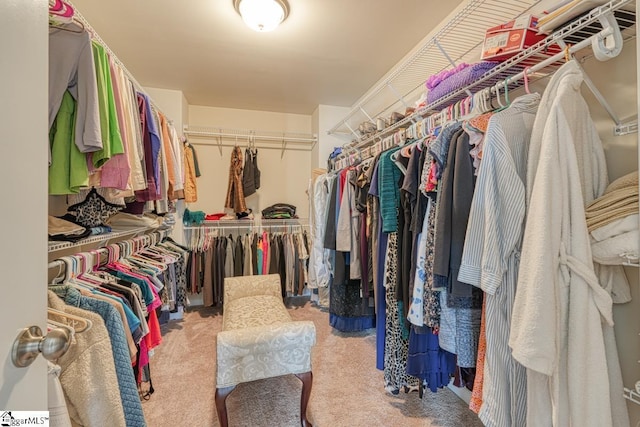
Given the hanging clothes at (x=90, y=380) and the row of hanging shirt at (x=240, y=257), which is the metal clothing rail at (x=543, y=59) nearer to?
the hanging clothes at (x=90, y=380)

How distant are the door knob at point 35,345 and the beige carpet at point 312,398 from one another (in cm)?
141

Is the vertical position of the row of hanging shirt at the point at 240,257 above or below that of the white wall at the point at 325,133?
below

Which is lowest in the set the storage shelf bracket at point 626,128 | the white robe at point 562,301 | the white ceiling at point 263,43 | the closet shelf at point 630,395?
the closet shelf at point 630,395

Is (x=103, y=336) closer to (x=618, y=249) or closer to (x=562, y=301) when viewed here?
(x=562, y=301)

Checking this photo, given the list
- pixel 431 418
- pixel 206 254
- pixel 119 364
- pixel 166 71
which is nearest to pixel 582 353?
pixel 431 418

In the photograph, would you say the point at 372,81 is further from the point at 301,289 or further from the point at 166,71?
the point at 301,289

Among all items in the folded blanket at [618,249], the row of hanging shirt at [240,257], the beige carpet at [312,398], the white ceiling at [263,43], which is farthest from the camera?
the row of hanging shirt at [240,257]

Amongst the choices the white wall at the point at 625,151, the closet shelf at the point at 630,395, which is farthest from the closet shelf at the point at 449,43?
the closet shelf at the point at 630,395

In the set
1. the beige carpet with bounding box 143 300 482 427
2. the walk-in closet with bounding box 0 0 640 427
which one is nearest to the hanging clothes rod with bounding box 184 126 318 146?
the walk-in closet with bounding box 0 0 640 427

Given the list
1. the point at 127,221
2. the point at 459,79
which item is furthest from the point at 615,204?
the point at 127,221

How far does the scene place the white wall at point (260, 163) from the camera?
12.1 ft

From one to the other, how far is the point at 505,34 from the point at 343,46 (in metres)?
1.40

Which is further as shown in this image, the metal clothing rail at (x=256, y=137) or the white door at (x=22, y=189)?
the metal clothing rail at (x=256, y=137)

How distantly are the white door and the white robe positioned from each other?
1.16 metres
